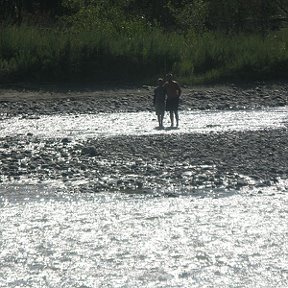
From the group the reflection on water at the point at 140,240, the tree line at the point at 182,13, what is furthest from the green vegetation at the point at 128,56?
the reflection on water at the point at 140,240

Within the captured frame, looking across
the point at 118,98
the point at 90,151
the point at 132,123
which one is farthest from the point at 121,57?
the point at 90,151

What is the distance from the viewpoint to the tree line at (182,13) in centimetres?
4866

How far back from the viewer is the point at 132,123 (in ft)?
94.1

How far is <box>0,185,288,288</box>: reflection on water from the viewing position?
43.9ft

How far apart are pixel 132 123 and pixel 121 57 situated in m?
10.3

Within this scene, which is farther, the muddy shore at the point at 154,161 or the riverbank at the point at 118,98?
the riverbank at the point at 118,98

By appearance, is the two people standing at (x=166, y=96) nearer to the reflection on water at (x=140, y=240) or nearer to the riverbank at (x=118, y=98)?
the riverbank at (x=118, y=98)

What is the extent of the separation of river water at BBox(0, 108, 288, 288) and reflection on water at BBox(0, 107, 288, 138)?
7621 millimetres

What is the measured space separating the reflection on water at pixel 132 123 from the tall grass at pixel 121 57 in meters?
6.51

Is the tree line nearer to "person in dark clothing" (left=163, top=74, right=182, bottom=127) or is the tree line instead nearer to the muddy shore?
"person in dark clothing" (left=163, top=74, right=182, bottom=127)

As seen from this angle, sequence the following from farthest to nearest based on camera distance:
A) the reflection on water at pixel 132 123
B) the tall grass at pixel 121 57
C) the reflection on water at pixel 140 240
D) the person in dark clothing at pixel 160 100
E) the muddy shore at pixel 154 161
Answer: the tall grass at pixel 121 57
the person in dark clothing at pixel 160 100
the reflection on water at pixel 132 123
the muddy shore at pixel 154 161
the reflection on water at pixel 140 240

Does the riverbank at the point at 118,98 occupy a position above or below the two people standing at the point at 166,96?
below

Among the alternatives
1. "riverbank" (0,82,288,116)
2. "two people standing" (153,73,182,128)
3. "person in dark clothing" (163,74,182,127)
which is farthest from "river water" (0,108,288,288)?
"riverbank" (0,82,288,116)

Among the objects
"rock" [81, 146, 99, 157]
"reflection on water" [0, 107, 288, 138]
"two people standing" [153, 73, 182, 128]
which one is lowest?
"reflection on water" [0, 107, 288, 138]
